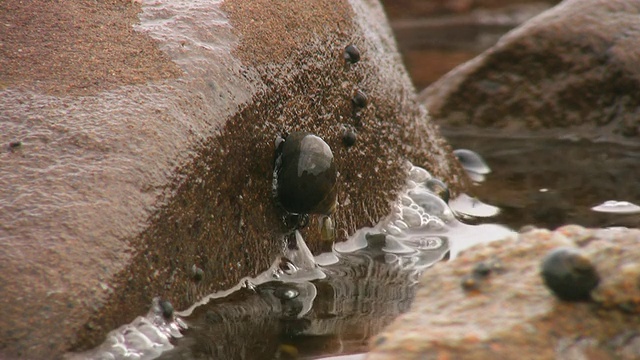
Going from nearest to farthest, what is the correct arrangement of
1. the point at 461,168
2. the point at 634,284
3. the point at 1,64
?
the point at 634,284, the point at 1,64, the point at 461,168

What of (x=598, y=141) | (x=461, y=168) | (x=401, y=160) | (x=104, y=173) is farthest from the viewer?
(x=598, y=141)

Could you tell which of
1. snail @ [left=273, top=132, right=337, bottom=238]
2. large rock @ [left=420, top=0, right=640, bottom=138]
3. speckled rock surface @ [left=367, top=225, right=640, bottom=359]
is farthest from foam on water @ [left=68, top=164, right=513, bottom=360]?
large rock @ [left=420, top=0, right=640, bottom=138]


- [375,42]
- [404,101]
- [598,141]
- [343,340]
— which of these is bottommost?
[598,141]

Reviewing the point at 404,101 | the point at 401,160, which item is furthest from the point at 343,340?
the point at 404,101

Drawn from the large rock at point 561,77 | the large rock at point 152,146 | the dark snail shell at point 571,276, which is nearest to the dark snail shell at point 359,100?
the large rock at point 152,146

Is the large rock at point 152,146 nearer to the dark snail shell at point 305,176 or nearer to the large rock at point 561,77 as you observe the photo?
the dark snail shell at point 305,176

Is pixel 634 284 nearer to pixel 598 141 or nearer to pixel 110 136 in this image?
Answer: pixel 110 136
